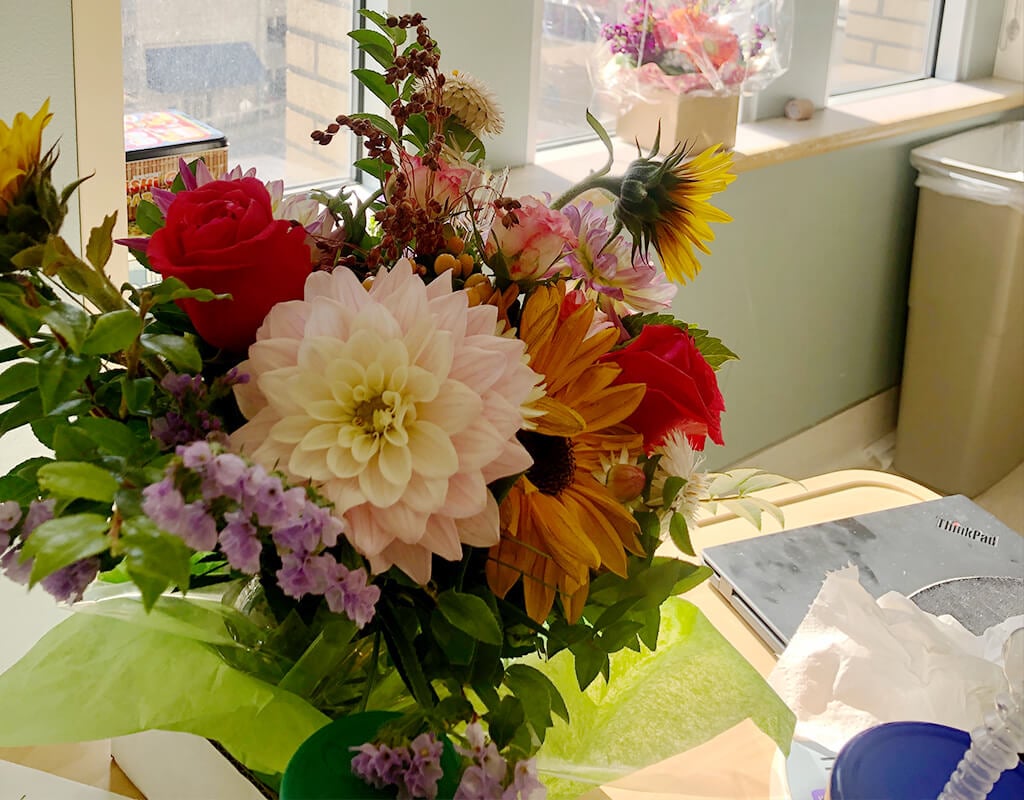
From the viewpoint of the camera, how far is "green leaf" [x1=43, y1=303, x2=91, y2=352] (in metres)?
0.37

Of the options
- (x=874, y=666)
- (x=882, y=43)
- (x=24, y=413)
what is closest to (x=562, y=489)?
(x=24, y=413)

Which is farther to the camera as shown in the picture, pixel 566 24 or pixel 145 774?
pixel 566 24

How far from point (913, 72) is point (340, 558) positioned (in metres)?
2.66

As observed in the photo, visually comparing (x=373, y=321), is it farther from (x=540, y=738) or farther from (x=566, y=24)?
(x=566, y=24)

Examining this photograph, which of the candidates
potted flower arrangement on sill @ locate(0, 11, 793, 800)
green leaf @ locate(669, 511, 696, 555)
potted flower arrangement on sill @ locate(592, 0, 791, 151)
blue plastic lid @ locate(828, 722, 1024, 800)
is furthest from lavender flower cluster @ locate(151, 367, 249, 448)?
potted flower arrangement on sill @ locate(592, 0, 791, 151)

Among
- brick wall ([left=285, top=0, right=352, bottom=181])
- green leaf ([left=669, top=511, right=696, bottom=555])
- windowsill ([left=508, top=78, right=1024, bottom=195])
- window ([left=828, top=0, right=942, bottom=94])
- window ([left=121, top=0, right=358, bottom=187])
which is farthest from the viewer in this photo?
window ([left=828, top=0, right=942, bottom=94])

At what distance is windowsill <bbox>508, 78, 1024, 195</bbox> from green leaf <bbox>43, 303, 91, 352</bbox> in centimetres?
121

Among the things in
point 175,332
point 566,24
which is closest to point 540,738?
point 175,332

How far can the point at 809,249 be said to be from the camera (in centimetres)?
234

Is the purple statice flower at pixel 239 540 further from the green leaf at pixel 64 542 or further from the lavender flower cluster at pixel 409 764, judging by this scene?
the lavender flower cluster at pixel 409 764

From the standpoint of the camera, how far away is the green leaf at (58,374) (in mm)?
375

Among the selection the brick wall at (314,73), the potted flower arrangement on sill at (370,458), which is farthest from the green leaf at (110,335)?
the brick wall at (314,73)

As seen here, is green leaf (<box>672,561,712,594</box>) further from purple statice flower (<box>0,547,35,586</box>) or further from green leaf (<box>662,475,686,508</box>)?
purple statice flower (<box>0,547,35,586</box>)

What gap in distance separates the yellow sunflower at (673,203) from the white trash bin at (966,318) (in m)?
1.97
